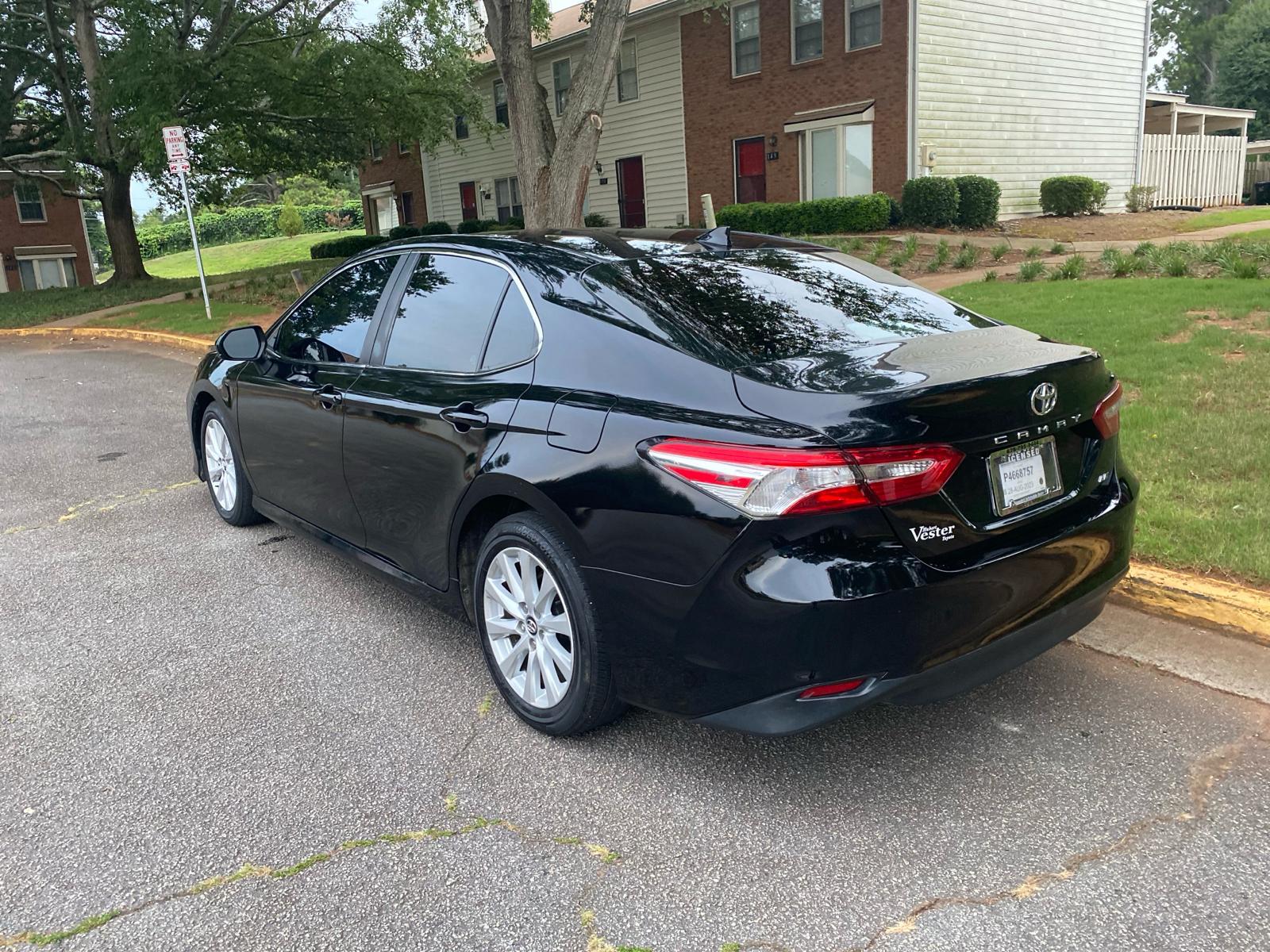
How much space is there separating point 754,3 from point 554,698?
70.5 feet

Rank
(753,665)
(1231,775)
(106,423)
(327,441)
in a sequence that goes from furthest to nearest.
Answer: (106,423), (327,441), (1231,775), (753,665)

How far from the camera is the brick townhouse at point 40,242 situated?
40.0 metres

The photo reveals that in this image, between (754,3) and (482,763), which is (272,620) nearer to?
(482,763)

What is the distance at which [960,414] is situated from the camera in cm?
270

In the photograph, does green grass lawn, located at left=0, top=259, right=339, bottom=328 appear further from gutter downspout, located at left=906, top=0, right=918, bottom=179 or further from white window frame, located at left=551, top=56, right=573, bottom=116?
gutter downspout, located at left=906, top=0, right=918, bottom=179

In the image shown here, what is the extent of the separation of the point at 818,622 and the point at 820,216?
17141 mm

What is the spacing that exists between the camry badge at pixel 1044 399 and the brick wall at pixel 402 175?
32.4m

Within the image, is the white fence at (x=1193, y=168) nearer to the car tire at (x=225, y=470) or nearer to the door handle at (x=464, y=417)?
the car tire at (x=225, y=470)

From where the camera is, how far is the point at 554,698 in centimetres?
324

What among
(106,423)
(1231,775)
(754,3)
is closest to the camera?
(1231,775)

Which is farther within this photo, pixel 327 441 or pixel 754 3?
pixel 754 3

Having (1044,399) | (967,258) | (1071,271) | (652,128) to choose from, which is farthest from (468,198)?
(1044,399)

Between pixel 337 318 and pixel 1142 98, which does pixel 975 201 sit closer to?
pixel 1142 98

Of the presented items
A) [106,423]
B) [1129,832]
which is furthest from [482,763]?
[106,423]
